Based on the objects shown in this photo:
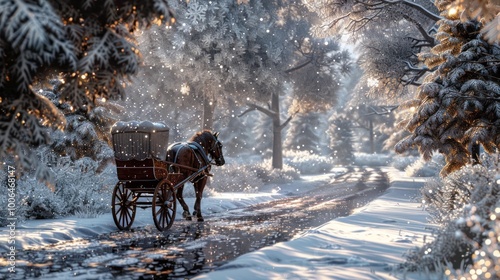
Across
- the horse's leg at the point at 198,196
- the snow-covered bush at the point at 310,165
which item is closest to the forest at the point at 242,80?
the snow-covered bush at the point at 310,165

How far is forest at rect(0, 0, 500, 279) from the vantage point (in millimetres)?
5332

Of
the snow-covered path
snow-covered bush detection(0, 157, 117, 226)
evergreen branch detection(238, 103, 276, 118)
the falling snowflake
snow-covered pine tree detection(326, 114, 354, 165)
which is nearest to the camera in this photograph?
the snow-covered path

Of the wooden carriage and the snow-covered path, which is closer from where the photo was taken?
the snow-covered path

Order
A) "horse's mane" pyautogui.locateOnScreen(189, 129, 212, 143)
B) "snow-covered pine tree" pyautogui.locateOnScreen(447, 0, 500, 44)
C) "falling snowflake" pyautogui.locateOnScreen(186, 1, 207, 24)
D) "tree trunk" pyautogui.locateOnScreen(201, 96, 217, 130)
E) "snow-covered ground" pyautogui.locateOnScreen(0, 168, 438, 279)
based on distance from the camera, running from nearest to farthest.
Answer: "snow-covered pine tree" pyautogui.locateOnScreen(447, 0, 500, 44) → "snow-covered ground" pyautogui.locateOnScreen(0, 168, 438, 279) → "horse's mane" pyautogui.locateOnScreen(189, 129, 212, 143) → "falling snowflake" pyautogui.locateOnScreen(186, 1, 207, 24) → "tree trunk" pyautogui.locateOnScreen(201, 96, 217, 130)

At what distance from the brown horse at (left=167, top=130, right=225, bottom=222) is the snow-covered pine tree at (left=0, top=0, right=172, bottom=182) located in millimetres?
6435

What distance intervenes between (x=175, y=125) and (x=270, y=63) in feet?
62.9

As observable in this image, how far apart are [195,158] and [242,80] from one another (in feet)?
31.0

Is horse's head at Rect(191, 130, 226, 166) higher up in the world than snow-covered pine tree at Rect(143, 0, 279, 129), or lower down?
lower down

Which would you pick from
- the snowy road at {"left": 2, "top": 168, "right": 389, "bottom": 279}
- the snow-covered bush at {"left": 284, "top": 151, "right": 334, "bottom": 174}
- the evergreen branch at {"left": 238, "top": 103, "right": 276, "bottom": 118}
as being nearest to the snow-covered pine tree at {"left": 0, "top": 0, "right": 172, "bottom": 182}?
the snowy road at {"left": 2, "top": 168, "right": 389, "bottom": 279}

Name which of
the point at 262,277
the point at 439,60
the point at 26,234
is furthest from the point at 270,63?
the point at 262,277

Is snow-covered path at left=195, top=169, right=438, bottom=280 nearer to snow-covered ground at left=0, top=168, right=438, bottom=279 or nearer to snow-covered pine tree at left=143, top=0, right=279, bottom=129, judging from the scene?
snow-covered ground at left=0, top=168, right=438, bottom=279

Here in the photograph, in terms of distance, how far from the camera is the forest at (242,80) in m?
5.33

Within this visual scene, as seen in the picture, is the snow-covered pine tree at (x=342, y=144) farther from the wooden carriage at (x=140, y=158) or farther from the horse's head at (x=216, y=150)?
the wooden carriage at (x=140, y=158)

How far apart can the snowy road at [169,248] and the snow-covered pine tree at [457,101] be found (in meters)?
3.46
